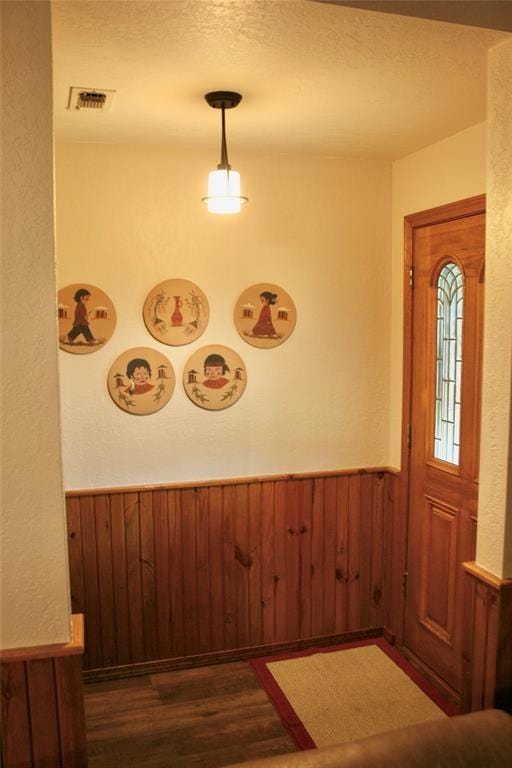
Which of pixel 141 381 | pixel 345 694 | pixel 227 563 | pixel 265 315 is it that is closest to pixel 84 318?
pixel 141 381

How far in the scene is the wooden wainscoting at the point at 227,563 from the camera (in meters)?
3.21

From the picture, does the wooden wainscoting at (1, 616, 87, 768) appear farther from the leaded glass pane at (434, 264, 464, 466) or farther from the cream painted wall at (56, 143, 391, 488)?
the leaded glass pane at (434, 264, 464, 466)

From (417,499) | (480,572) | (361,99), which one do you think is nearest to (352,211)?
(361,99)

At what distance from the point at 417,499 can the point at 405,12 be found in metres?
2.27

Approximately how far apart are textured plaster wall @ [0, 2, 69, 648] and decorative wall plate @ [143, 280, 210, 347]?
61.0 inches

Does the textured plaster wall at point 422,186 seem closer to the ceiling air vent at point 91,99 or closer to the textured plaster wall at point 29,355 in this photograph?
the ceiling air vent at point 91,99

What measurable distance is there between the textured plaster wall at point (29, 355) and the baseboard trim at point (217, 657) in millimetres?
1714

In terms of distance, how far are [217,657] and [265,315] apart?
69.7 inches

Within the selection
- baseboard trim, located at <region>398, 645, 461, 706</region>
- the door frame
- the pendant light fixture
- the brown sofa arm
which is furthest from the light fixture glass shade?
baseboard trim, located at <region>398, 645, 461, 706</region>

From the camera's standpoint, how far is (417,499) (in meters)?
3.36

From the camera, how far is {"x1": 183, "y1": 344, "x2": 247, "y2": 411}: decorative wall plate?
3.26 m

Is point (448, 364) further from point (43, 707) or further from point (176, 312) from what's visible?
point (43, 707)

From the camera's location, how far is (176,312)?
127 inches

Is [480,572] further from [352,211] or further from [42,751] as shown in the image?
[352,211]
